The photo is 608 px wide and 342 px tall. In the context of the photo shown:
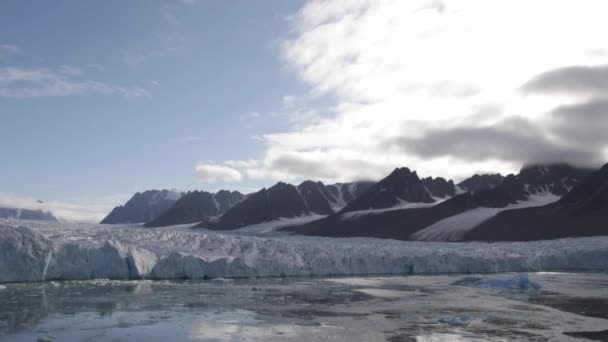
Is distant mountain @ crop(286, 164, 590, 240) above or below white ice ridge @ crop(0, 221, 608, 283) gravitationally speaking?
above

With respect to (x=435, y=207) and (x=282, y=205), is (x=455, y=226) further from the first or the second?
(x=282, y=205)

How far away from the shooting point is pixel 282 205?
510ft

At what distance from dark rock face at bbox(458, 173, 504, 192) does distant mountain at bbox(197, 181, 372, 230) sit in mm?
39075

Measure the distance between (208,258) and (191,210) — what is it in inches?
5914

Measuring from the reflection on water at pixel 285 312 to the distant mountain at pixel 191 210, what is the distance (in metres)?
144

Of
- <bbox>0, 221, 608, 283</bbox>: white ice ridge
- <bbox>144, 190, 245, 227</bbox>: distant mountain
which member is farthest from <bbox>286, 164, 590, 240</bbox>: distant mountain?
<bbox>144, 190, 245, 227</bbox>: distant mountain

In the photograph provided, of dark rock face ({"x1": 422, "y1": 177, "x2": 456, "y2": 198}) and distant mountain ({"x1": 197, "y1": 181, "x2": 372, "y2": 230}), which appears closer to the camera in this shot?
distant mountain ({"x1": 197, "y1": 181, "x2": 372, "y2": 230})

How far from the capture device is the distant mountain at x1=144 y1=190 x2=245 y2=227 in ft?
572

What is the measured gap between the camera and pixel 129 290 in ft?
85.7

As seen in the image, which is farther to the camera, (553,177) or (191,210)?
(191,210)

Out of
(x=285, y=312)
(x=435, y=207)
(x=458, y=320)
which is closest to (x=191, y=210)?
(x=435, y=207)

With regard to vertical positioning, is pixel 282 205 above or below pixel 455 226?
above

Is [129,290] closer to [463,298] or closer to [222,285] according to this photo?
[222,285]

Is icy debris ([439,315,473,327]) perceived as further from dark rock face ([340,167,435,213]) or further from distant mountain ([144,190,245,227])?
distant mountain ([144,190,245,227])
